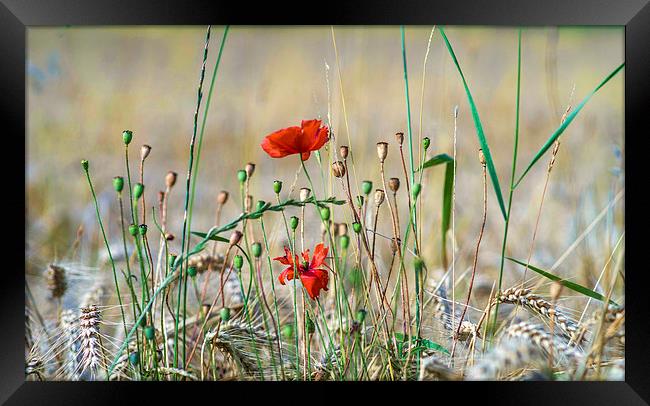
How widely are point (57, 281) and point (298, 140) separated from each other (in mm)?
637

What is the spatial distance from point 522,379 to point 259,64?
194cm

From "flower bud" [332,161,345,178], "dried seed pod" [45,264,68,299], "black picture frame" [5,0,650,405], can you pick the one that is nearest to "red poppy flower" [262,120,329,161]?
"flower bud" [332,161,345,178]

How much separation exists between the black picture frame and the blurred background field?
0.67 metres

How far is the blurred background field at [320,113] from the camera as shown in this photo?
220 centimetres

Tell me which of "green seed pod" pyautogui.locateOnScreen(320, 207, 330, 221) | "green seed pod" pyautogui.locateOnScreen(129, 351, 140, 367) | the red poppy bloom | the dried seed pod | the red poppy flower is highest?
the red poppy flower

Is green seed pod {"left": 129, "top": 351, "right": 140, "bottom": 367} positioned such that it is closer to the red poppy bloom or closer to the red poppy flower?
the red poppy bloom

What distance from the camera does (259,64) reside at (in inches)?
116

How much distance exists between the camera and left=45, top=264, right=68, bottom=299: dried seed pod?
5.00 feet

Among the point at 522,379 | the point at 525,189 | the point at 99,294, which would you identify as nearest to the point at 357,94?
the point at 525,189

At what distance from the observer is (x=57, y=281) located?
153 centimetres
